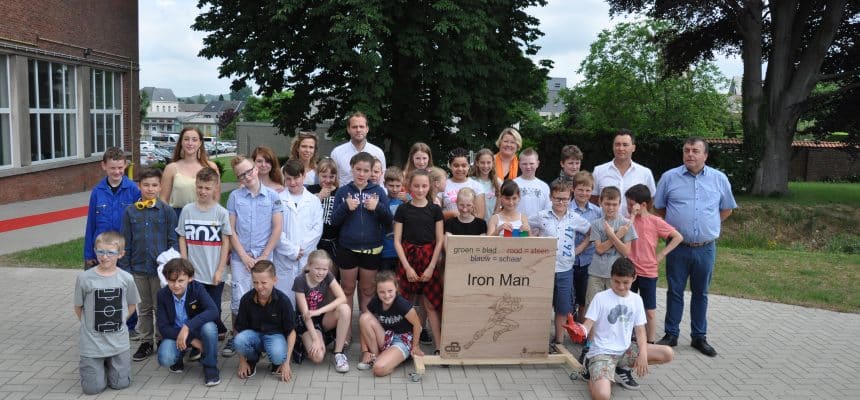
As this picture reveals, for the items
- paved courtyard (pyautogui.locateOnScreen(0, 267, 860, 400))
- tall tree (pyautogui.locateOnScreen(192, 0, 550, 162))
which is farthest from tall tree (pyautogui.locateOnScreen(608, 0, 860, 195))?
paved courtyard (pyautogui.locateOnScreen(0, 267, 860, 400))

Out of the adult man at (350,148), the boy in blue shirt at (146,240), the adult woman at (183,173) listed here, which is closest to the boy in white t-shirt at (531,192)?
the adult man at (350,148)

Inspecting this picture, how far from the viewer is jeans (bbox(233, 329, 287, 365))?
16.8ft

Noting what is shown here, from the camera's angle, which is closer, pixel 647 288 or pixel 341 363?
pixel 341 363

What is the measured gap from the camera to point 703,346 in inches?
244

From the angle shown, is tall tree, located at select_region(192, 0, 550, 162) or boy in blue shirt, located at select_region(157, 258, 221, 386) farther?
tall tree, located at select_region(192, 0, 550, 162)

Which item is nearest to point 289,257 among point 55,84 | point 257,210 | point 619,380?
point 257,210

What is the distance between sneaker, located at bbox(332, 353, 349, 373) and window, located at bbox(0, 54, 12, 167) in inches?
596

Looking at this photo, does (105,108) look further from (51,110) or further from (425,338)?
(425,338)

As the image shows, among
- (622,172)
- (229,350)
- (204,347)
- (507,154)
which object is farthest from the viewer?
(507,154)

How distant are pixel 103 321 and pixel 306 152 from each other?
2.53 metres

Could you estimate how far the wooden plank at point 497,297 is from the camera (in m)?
5.45

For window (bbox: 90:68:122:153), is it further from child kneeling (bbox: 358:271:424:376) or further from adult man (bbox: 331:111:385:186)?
child kneeling (bbox: 358:271:424:376)

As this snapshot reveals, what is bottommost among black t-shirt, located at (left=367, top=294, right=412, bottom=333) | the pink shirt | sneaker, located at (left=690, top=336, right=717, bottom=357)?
sneaker, located at (left=690, top=336, right=717, bottom=357)

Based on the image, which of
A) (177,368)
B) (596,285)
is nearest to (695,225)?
(596,285)
